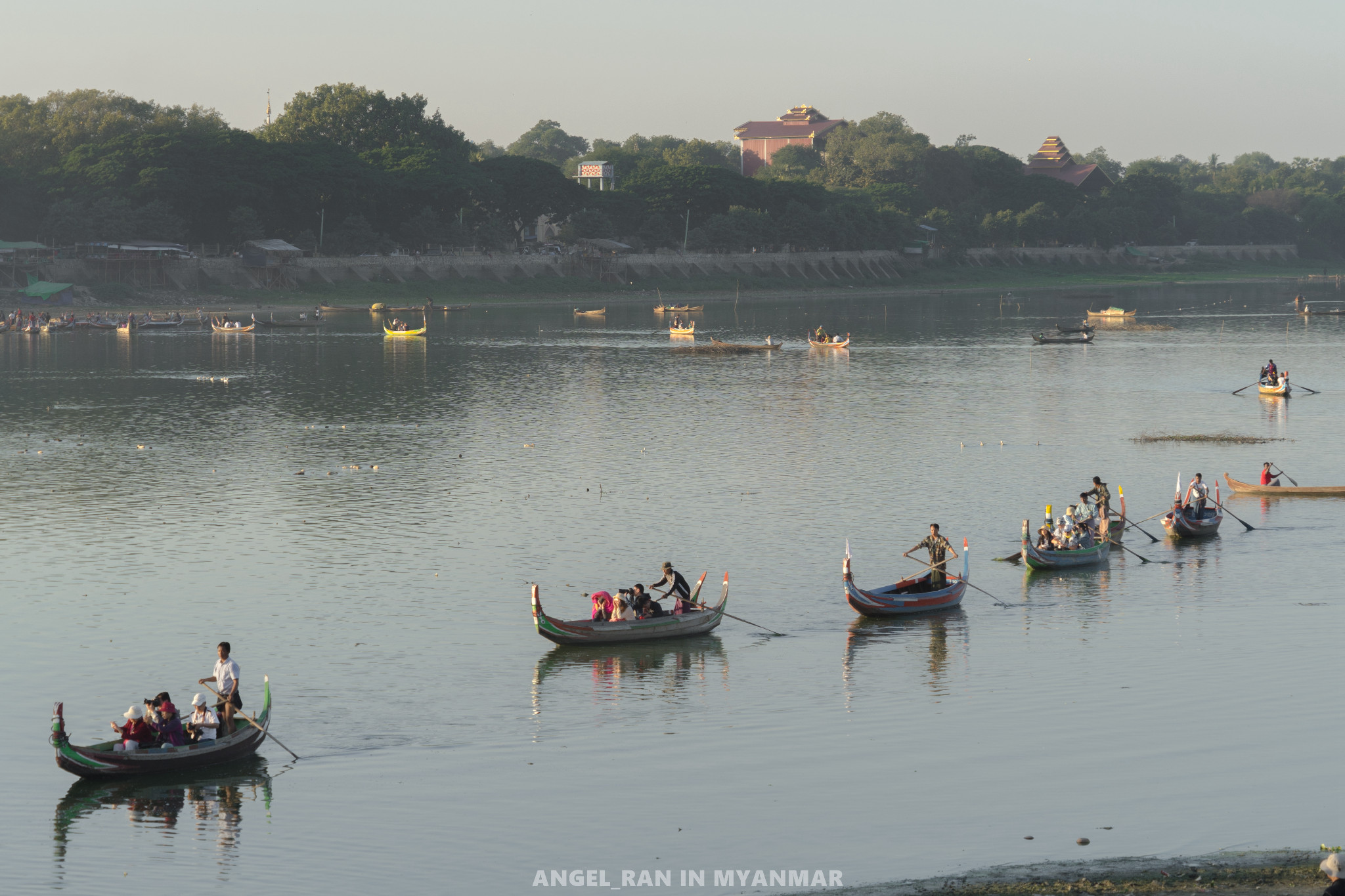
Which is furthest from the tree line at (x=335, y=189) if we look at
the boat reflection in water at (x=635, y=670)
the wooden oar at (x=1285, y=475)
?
the boat reflection in water at (x=635, y=670)

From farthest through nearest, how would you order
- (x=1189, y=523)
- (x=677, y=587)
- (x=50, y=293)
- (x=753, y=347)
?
1. (x=50, y=293)
2. (x=753, y=347)
3. (x=1189, y=523)
4. (x=677, y=587)

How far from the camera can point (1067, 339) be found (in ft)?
374

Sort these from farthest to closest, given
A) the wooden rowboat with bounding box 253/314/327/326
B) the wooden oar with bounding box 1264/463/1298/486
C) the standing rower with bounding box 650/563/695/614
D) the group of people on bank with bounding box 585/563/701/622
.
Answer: the wooden rowboat with bounding box 253/314/327/326 → the wooden oar with bounding box 1264/463/1298/486 → the standing rower with bounding box 650/563/695/614 → the group of people on bank with bounding box 585/563/701/622

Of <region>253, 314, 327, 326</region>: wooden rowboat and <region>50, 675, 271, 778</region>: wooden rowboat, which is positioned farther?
<region>253, 314, 327, 326</region>: wooden rowboat

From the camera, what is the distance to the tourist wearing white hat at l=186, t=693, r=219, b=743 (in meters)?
21.5

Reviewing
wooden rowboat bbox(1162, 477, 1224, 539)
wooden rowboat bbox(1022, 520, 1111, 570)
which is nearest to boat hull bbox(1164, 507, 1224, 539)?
wooden rowboat bbox(1162, 477, 1224, 539)

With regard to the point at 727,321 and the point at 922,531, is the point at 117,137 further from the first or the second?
the point at 922,531

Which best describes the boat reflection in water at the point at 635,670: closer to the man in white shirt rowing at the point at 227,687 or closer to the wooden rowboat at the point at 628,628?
the wooden rowboat at the point at 628,628

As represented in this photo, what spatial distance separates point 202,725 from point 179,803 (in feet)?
4.33

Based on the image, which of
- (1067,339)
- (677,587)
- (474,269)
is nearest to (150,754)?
(677,587)

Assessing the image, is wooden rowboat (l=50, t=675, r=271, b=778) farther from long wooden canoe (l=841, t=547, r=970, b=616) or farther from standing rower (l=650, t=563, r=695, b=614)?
long wooden canoe (l=841, t=547, r=970, b=616)

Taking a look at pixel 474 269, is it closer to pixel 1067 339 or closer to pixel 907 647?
pixel 1067 339

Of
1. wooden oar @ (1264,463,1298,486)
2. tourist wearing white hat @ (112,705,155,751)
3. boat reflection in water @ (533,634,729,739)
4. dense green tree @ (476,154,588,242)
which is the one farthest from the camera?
dense green tree @ (476,154,588,242)

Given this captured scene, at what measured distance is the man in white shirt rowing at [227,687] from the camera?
71.7ft
